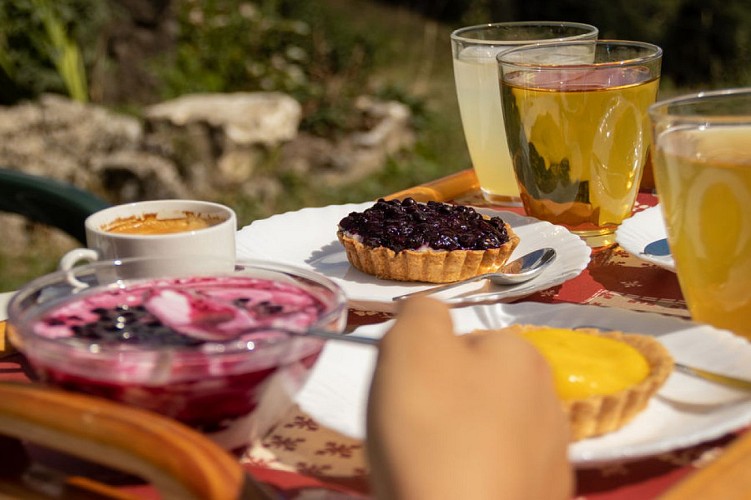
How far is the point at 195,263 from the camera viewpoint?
0.95 m

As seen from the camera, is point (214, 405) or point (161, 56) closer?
point (214, 405)

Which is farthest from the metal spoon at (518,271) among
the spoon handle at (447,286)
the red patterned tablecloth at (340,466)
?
the red patterned tablecloth at (340,466)

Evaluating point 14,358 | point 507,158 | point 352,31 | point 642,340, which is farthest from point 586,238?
point 352,31

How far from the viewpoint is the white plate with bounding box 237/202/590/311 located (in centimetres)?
118

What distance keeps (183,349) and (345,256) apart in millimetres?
647

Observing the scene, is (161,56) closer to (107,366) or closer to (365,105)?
(365,105)

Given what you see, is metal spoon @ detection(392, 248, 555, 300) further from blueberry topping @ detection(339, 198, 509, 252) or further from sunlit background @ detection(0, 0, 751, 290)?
sunlit background @ detection(0, 0, 751, 290)

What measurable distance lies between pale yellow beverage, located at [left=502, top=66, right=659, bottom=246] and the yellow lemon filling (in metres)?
0.52

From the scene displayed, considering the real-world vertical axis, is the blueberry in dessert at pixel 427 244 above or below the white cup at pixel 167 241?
below

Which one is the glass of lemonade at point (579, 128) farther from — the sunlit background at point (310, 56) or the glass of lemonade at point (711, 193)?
the sunlit background at point (310, 56)

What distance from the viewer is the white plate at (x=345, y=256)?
1.18m

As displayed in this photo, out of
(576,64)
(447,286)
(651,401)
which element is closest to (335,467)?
(651,401)

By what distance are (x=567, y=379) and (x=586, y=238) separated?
65 cm

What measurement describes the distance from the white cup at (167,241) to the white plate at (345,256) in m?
0.13
